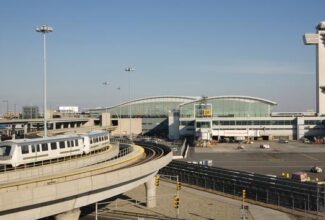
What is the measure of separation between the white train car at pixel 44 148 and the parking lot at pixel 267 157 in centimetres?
3001

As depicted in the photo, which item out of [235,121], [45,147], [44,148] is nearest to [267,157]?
[235,121]

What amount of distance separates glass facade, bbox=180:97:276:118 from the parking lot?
21937mm

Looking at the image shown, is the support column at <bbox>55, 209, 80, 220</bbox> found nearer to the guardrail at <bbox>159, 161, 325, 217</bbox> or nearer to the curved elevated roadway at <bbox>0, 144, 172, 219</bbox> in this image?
the curved elevated roadway at <bbox>0, 144, 172, 219</bbox>

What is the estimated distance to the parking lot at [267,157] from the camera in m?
64.0

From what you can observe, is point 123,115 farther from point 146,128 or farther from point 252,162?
point 252,162

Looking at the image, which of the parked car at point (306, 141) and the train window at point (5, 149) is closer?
the train window at point (5, 149)

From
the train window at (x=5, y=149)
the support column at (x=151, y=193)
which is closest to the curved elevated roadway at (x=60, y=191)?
the train window at (x=5, y=149)

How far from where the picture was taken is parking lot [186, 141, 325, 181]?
210ft

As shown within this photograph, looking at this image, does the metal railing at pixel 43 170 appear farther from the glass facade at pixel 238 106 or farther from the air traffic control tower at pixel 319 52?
the air traffic control tower at pixel 319 52

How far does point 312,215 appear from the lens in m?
34.2

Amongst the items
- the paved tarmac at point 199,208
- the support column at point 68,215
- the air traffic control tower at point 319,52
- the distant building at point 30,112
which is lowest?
the paved tarmac at point 199,208

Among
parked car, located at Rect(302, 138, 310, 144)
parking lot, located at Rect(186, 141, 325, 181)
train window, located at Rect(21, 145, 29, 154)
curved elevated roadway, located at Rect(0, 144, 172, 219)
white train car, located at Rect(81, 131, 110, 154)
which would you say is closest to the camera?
curved elevated roadway, located at Rect(0, 144, 172, 219)

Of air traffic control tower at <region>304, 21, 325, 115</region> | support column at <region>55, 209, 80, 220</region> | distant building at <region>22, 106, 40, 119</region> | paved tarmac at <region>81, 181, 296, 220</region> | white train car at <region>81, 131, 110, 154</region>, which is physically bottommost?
paved tarmac at <region>81, 181, 296, 220</region>

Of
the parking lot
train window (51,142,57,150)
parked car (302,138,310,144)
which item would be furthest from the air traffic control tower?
→ train window (51,142,57,150)
